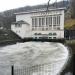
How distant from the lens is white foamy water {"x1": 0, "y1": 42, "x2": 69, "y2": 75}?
2.45 m

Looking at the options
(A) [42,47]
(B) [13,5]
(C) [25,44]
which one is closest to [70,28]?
(A) [42,47]

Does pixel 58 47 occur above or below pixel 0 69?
above

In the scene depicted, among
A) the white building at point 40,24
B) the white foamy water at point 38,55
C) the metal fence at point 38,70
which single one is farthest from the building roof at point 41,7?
the metal fence at point 38,70

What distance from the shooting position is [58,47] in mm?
2486

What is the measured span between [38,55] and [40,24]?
0.42 m

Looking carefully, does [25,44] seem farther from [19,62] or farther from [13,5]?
[13,5]

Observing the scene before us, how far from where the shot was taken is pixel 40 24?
2498mm

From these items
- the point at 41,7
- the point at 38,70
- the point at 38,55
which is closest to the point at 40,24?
the point at 41,7

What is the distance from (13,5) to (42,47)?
26.5 inches

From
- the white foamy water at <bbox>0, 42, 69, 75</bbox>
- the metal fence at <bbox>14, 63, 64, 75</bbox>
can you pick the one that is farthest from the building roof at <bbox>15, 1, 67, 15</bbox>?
the metal fence at <bbox>14, 63, 64, 75</bbox>

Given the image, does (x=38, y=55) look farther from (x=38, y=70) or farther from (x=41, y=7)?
(x=41, y=7)

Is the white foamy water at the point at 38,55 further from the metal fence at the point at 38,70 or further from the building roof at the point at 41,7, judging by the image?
the building roof at the point at 41,7

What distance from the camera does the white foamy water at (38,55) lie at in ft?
8.04

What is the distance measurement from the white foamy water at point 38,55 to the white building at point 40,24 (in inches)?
5.3
